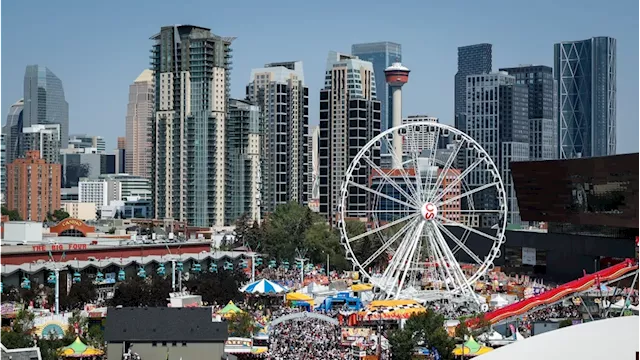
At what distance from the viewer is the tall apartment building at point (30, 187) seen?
194m

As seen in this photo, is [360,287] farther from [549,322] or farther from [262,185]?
[262,185]

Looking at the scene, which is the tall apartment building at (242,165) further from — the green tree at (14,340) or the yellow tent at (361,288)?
the green tree at (14,340)

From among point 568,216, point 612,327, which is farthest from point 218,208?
point 612,327

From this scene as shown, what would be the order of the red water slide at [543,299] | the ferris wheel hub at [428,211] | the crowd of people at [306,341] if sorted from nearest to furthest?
the crowd of people at [306,341]
the red water slide at [543,299]
the ferris wheel hub at [428,211]

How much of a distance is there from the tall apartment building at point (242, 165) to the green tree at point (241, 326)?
96.7 m

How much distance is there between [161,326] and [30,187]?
155049 millimetres

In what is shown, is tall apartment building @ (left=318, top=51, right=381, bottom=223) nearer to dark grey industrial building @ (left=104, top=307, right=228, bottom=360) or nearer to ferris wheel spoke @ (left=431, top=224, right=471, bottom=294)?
ferris wheel spoke @ (left=431, top=224, right=471, bottom=294)

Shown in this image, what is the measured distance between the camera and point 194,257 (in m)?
96.1

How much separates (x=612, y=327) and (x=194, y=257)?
75615mm

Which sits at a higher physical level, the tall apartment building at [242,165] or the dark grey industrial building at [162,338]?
the tall apartment building at [242,165]

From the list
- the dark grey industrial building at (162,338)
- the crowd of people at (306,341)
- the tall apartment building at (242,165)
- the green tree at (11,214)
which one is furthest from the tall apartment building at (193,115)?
the dark grey industrial building at (162,338)

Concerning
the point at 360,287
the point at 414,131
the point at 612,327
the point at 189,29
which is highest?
the point at 189,29

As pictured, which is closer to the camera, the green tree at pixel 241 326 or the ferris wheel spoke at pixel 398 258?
the green tree at pixel 241 326

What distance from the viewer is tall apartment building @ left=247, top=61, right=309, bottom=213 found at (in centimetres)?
17662
